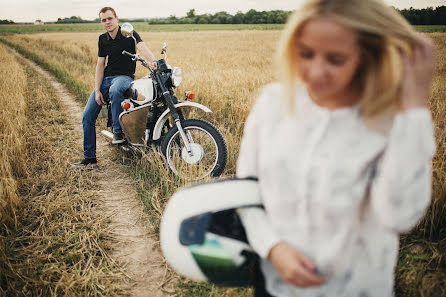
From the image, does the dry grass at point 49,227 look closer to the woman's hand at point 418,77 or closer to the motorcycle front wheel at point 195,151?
the motorcycle front wheel at point 195,151

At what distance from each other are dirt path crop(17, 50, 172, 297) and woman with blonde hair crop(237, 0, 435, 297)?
1599mm

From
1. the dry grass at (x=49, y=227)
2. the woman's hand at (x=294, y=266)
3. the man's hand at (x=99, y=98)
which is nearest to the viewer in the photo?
the woman's hand at (x=294, y=266)

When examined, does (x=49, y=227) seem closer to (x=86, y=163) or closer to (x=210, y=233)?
(x=86, y=163)

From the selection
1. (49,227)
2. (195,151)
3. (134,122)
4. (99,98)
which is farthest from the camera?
(99,98)

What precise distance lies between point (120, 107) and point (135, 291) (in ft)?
8.30

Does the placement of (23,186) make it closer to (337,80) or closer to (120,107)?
(120,107)

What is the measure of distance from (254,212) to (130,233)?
2.17 meters

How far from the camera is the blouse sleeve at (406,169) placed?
2.26 feet

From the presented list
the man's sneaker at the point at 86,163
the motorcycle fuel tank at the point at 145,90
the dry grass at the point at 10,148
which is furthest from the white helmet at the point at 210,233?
the man's sneaker at the point at 86,163

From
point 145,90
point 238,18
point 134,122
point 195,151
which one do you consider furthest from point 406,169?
point 238,18

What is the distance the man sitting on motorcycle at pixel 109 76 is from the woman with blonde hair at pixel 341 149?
134 inches

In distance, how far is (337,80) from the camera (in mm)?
772

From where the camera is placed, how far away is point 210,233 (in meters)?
0.92

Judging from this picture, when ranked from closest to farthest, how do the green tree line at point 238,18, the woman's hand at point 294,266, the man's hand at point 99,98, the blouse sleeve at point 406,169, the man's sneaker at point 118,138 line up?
1. the blouse sleeve at point 406,169
2. the woman's hand at point 294,266
3. the man's hand at point 99,98
4. the man's sneaker at point 118,138
5. the green tree line at point 238,18
